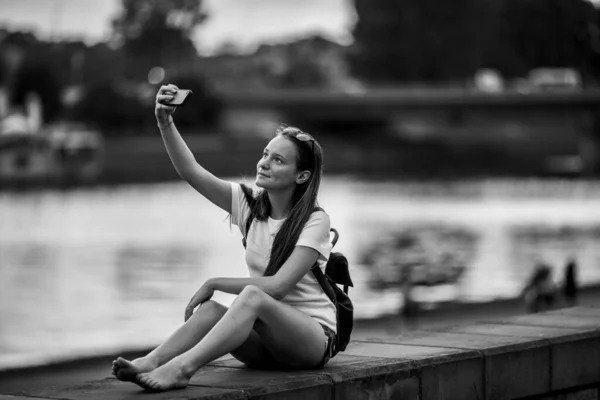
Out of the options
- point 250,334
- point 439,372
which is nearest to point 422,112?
point 439,372

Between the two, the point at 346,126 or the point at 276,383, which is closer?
the point at 276,383

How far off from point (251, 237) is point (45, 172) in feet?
266

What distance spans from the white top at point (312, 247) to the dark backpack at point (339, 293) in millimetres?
42

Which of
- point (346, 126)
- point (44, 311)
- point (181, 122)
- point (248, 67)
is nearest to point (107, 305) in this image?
point (44, 311)

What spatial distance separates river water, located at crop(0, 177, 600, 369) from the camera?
2608 cm

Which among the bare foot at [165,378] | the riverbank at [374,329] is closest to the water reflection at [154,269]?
the riverbank at [374,329]

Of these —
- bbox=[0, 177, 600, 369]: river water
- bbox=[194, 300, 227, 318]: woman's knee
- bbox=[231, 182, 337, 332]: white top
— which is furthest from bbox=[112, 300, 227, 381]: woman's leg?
bbox=[0, 177, 600, 369]: river water

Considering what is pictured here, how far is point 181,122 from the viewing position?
3182 inches

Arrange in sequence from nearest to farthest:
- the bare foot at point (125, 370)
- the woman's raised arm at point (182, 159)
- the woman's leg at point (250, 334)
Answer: the bare foot at point (125, 370) → the woman's leg at point (250, 334) → the woman's raised arm at point (182, 159)

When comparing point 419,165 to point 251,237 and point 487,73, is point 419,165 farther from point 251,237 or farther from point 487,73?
point 251,237

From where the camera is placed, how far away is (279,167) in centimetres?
545

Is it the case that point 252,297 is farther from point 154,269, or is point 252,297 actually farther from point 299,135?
point 154,269

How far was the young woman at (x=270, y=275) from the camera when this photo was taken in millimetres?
5082

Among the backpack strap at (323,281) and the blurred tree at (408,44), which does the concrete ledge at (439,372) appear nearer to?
the backpack strap at (323,281)
